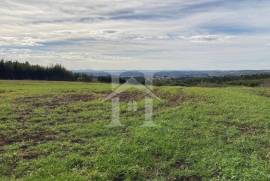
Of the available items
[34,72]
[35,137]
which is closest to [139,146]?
[35,137]

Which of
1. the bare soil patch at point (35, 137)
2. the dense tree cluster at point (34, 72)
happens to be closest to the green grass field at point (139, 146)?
the bare soil patch at point (35, 137)

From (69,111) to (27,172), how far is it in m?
14.0

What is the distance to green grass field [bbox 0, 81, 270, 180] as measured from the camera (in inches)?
452

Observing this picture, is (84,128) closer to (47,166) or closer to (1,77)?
(47,166)

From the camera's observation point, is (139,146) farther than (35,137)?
No

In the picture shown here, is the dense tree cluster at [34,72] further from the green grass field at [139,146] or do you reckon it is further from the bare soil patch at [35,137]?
the bare soil patch at [35,137]

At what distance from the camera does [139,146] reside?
14.0 meters

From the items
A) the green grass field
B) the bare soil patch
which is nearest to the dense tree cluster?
the green grass field

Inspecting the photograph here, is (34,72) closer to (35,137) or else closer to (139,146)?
(35,137)

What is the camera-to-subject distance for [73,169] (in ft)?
38.1

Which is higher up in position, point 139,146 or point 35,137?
point 139,146

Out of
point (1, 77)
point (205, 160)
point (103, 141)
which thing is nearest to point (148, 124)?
point (103, 141)

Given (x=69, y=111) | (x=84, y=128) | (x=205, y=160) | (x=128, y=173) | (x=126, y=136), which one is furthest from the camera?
(x=69, y=111)

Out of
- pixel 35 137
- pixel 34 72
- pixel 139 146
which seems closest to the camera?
pixel 139 146
